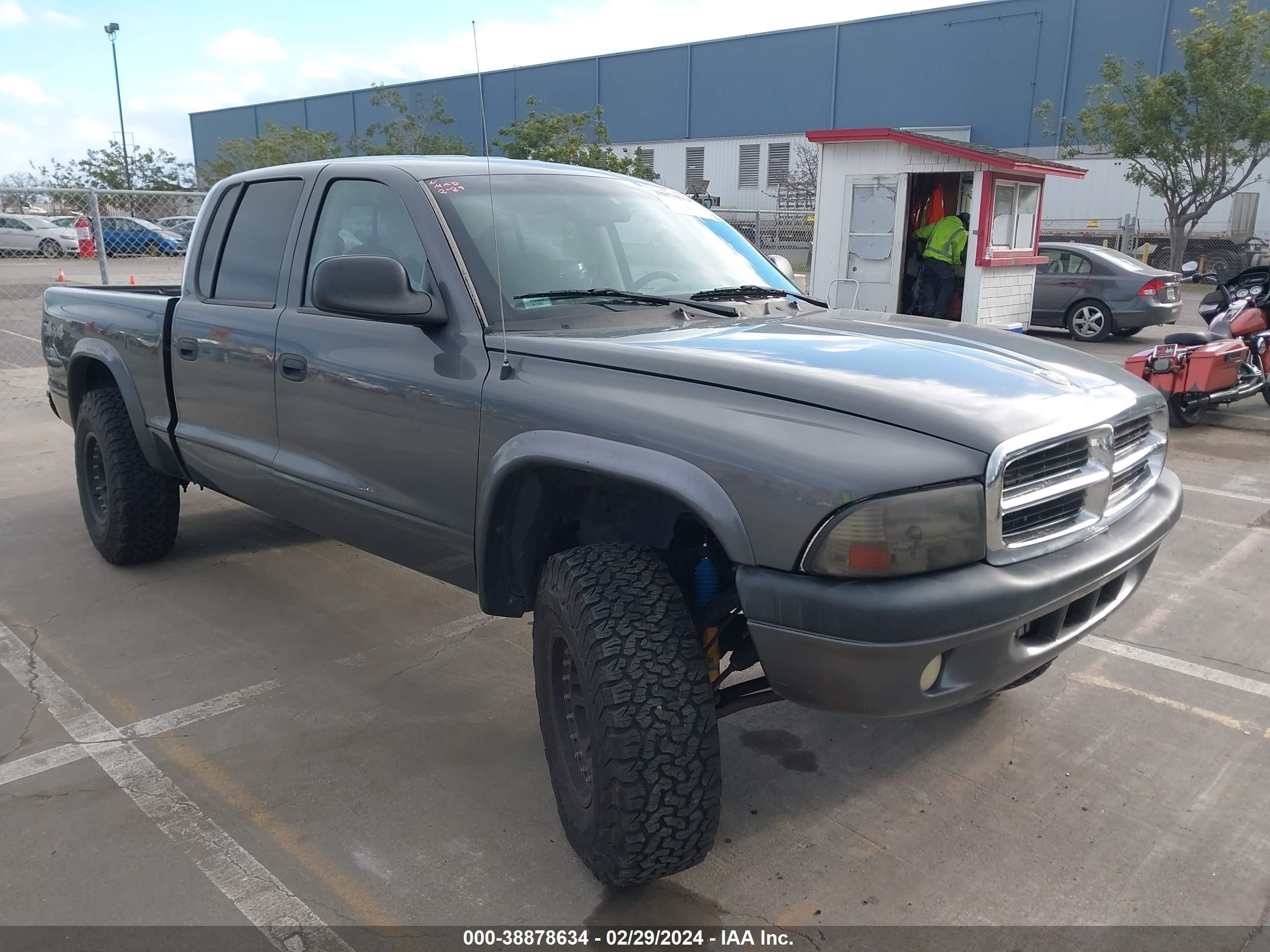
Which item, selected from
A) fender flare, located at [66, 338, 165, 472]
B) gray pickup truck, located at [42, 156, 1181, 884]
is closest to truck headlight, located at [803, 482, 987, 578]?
gray pickup truck, located at [42, 156, 1181, 884]

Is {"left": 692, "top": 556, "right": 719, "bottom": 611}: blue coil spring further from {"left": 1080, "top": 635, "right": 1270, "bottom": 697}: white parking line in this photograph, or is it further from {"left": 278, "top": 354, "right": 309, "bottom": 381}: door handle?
{"left": 1080, "top": 635, "right": 1270, "bottom": 697}: white parking line

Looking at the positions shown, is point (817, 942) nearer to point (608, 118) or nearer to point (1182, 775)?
point (1182, 775)

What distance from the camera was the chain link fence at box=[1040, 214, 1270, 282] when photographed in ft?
84.6

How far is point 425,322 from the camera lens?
304 centimetres

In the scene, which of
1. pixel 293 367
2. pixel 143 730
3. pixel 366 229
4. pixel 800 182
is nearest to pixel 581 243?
pixel 366 229

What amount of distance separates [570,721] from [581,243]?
1.60m

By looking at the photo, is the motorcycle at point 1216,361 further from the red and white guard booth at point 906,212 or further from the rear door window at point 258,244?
the rear door window at point 258,244

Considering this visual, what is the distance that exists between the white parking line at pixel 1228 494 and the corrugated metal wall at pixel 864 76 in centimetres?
3126

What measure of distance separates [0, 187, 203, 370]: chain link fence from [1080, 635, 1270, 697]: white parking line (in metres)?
9.16

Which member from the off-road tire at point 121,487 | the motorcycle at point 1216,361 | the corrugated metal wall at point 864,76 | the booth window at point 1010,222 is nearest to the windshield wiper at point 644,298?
the off-road tire at point 121,487

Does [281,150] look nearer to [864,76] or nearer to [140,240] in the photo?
[140,240]

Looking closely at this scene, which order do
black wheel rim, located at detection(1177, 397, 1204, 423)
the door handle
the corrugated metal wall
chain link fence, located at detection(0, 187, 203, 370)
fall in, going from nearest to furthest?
the door handle < black wheel rim, located at detection(1177, 397, 1204, 423) < chain link fence, located at detection(0, 187, 203, 370) < the corrugated metal wall

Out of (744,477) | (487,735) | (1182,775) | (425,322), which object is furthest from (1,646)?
(1182,775)

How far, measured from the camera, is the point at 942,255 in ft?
38.2
